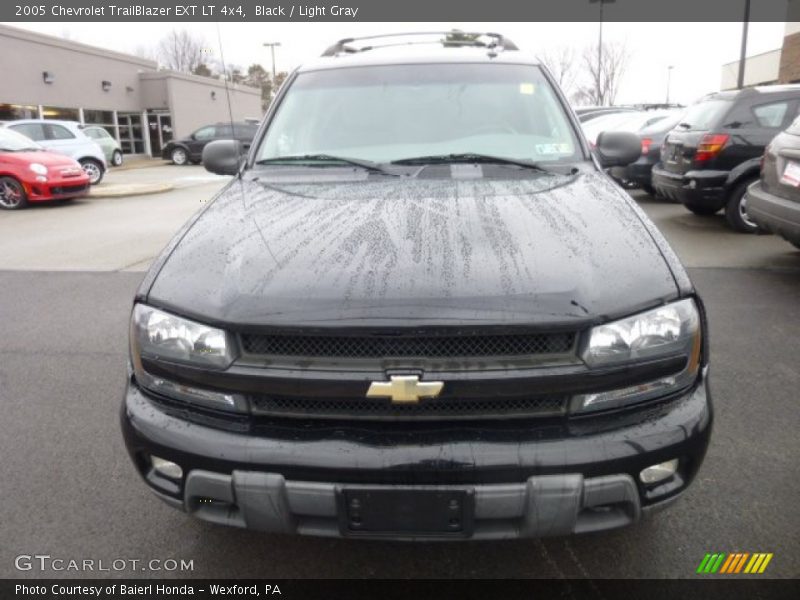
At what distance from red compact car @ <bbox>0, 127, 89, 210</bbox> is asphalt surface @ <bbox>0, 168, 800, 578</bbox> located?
697 centimetres

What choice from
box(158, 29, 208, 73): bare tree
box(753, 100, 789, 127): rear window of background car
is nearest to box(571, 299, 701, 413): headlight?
box(753, 100, 789, 127): rear window of background car

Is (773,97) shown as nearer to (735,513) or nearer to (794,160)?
(794,160)

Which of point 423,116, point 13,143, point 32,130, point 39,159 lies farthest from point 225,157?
point 32,130

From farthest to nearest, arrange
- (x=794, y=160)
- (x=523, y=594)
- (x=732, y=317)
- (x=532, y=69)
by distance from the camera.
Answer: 1. (x=794, y=160)
2. (x=732, y=317)
3. (x=532, y=69)
4. (x=523, y=594)

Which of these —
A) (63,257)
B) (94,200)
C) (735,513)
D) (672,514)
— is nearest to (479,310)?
(672,514)

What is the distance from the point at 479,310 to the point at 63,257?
693 cm

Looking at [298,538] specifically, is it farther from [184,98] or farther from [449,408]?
[184,98]

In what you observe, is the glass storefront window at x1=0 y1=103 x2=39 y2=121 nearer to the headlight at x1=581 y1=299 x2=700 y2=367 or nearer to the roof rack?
the roof rack

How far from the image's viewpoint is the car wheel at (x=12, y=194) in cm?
1143

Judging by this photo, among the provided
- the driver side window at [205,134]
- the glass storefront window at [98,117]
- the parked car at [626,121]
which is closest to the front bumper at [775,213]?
the parked car at [626,121]

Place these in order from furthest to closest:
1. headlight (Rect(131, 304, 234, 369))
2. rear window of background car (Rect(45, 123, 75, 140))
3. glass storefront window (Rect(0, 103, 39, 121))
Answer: glass storefront window (Rect(0, 103, 39, 121)), rear window of background car (Rect(45, 123, 75, 140)), headlight (Rect(131, 304, 234, 369))

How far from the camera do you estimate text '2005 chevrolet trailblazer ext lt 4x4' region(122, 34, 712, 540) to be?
5.70 ft

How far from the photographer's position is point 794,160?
16.3 ft

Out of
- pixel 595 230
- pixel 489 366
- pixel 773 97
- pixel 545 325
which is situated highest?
pixel 773 97
